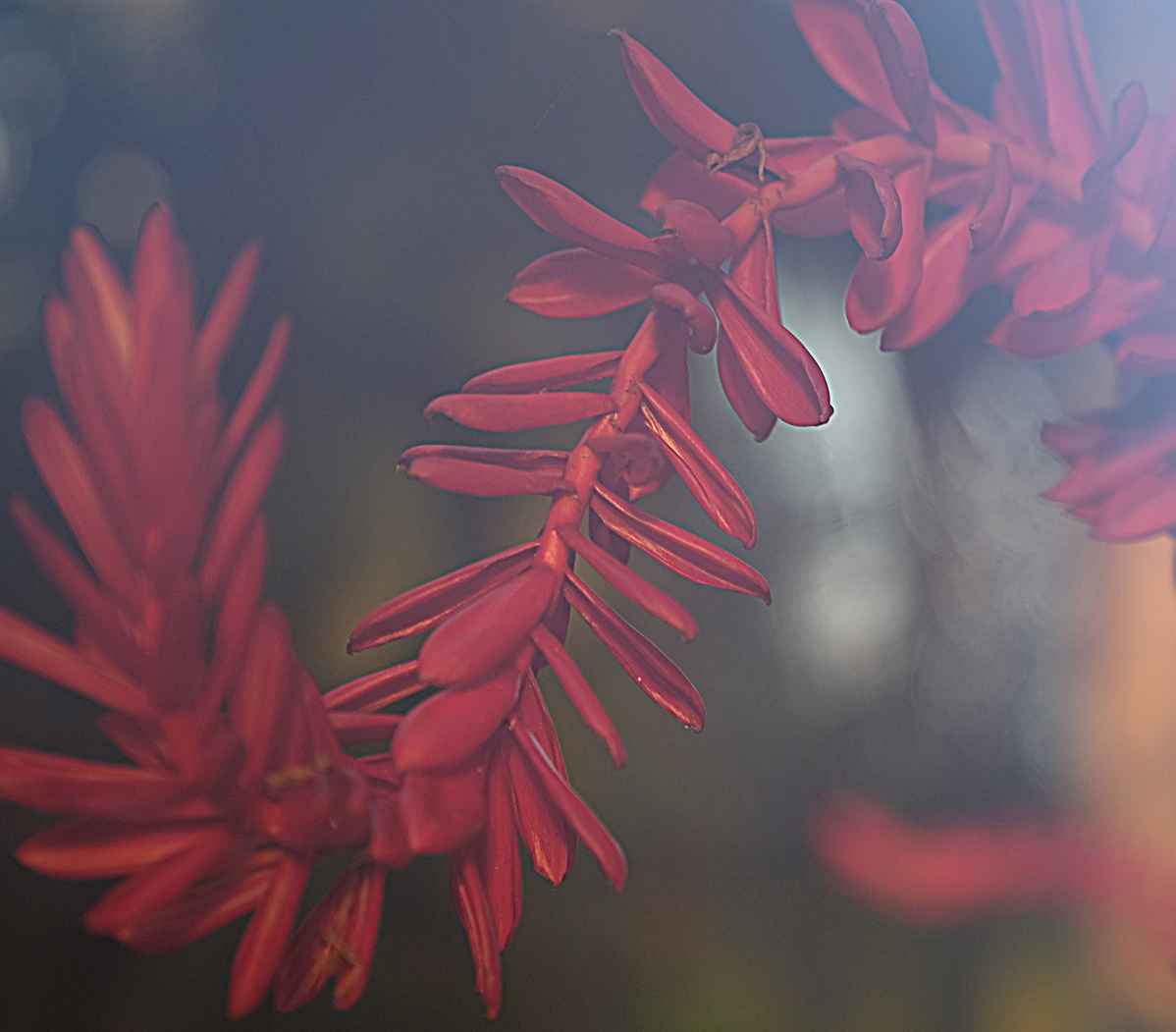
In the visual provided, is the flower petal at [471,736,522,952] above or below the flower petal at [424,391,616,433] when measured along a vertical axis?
below

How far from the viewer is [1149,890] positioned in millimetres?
399

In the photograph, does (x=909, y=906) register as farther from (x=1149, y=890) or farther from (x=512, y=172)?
(x=512, y=172)

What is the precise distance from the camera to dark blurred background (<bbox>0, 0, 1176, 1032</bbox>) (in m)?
0.36

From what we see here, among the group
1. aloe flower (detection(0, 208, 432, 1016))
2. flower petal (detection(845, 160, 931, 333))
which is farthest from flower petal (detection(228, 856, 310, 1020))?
flower petal (detection(845, 160, 931, 333))

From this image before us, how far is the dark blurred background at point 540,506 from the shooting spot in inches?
14.3

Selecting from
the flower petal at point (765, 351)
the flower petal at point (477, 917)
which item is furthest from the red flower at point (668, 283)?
the flower petal at point (477, 917)

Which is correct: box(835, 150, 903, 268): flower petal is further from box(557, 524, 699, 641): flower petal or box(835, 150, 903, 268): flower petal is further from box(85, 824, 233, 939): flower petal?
box(85, 824, 233, 939): flower petal

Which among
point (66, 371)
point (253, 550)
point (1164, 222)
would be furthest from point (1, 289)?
point (1164, 222)

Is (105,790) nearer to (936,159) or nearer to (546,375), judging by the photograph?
(546,375)

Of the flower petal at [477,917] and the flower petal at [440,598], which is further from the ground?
the flower petal at [440,598]

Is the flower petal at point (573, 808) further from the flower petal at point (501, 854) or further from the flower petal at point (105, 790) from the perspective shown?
the flower petal at point (105, 790)

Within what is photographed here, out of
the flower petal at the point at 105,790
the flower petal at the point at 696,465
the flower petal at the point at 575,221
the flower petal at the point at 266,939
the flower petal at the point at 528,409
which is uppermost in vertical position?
the flower petal at the point at 575,221

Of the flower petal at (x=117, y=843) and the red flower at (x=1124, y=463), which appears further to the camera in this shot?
the red flower at (x=1124, y=463)

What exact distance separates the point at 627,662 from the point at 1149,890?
0.85ft
